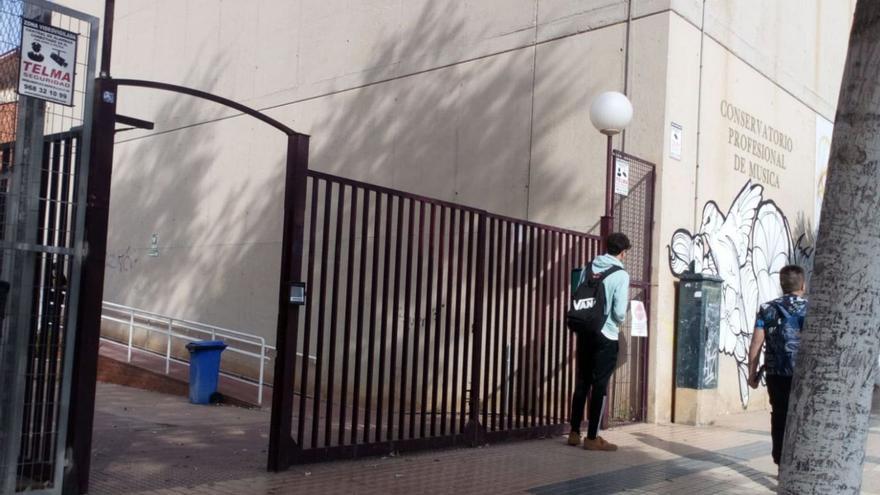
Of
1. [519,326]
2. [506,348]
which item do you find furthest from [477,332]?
[519,326]

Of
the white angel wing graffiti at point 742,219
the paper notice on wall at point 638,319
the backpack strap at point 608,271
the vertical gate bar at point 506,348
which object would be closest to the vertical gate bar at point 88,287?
the vertical gate bar at point 506,348

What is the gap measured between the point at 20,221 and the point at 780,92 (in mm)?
11114

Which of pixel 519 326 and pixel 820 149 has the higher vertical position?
pixel 820 149

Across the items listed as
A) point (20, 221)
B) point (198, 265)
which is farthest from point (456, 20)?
point (20, 221)

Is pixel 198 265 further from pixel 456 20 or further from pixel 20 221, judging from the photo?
pixel 20 221

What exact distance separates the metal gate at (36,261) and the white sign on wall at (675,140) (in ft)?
22.6

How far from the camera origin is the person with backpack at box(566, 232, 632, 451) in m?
8.05

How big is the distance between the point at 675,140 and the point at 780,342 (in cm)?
402

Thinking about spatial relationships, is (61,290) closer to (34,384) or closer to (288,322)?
(34,384)

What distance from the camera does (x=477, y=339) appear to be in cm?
844

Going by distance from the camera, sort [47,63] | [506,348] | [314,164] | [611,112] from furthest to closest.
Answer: [314,164]
[611,112]
[506,348]
[47,63]

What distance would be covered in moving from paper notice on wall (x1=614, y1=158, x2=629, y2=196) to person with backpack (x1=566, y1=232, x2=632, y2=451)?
→ 52.2 inches

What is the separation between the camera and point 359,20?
560 inches

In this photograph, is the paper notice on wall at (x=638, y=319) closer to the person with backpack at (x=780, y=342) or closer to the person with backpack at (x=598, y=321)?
the person with backpack at (x=598, y=321)
